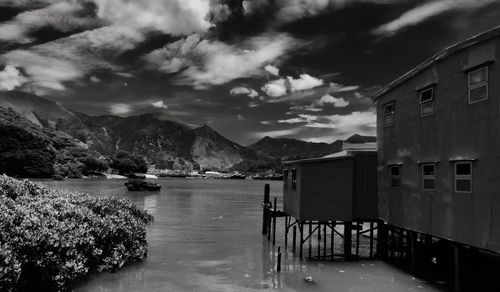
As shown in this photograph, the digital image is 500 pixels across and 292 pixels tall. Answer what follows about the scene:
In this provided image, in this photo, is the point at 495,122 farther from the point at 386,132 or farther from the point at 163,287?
the point at 163,287

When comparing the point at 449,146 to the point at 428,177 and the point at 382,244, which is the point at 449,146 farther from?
the point at 382,244

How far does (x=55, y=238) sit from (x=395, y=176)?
834 inches

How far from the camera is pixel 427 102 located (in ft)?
78.2

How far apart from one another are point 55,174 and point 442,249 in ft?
578

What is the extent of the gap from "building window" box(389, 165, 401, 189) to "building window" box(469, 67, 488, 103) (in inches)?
333

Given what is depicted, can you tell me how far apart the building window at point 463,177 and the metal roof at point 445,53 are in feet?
19.2

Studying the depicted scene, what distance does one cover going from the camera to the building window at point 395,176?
27.3m

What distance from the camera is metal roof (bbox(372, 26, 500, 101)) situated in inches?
738

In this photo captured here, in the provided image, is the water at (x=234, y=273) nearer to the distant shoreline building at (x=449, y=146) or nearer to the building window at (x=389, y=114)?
the distant shoreline building at (x=449, y=146)

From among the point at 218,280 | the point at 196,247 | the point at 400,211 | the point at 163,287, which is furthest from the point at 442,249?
the point at 196,247

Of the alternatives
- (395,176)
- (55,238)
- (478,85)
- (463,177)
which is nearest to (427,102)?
(478,85)

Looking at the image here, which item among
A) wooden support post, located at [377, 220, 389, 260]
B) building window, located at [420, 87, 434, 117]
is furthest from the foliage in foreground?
building window, located at [420, 87, 434, 117]

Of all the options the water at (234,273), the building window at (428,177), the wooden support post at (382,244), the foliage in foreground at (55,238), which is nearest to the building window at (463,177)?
the building window at (428,177)

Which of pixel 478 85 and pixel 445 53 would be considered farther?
pixel 445 53
